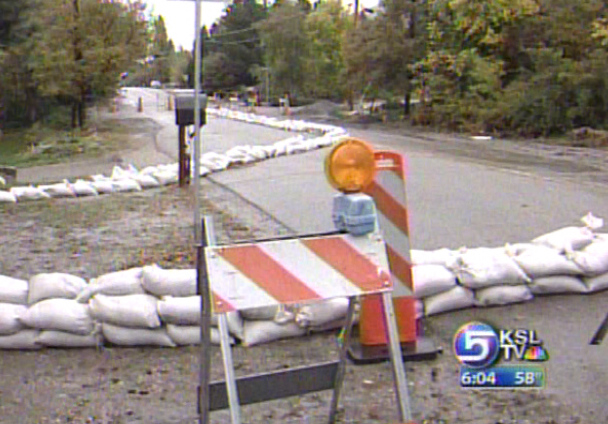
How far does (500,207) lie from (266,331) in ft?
19.2

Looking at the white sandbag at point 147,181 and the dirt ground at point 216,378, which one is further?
the white sandbag at point 147,181

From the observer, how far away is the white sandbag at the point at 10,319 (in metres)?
4.96

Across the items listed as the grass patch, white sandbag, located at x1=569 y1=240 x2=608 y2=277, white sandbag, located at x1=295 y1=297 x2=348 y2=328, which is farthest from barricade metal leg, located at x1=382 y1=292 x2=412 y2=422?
the grass patch

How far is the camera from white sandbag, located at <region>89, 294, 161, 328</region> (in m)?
4.93

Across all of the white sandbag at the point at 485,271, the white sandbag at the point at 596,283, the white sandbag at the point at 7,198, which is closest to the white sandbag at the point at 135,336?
the white sandbag at the point at 485,271

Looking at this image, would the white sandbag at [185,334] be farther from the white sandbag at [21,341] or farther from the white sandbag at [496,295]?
the white sandbag at [496,295]

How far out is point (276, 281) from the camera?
10.4 feet

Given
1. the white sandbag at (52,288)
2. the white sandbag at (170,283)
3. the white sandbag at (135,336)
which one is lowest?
the white sandbag at (135,336)

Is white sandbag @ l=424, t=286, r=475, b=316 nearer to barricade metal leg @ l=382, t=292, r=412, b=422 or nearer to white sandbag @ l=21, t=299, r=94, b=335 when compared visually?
barricade metal leg @ l=382, t=292, r=412, b=422

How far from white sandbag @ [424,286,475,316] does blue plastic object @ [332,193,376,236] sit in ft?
6.83

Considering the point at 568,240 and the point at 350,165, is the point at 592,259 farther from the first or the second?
the point at 350,165

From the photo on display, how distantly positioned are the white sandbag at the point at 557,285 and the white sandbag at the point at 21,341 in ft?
11.2

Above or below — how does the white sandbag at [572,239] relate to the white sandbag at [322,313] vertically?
above

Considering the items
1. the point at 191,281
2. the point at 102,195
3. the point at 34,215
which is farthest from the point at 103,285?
the point at 102,195
